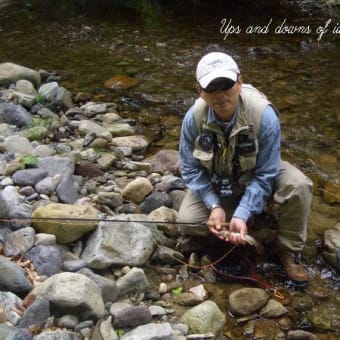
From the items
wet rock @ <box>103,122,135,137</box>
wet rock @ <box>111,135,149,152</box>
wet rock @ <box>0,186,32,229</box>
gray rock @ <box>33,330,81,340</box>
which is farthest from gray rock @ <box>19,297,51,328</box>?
wet rock @ <box>103,122,135,137</box>

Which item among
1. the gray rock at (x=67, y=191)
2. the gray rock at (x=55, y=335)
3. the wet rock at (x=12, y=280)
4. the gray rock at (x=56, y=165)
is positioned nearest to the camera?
the gray rock at (x=55, y=335)

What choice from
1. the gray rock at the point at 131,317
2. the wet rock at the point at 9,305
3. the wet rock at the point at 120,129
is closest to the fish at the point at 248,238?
the gray rock at the point at 131,317

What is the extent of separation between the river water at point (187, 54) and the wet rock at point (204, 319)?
106 centimetres

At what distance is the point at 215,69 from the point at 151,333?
5.23 feet

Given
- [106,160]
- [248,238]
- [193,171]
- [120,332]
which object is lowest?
[106,160]

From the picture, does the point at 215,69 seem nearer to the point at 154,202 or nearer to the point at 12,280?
the point at 154,202

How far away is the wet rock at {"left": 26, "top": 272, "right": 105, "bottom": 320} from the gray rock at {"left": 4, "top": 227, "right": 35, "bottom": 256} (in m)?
0.48

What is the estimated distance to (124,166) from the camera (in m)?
5.40

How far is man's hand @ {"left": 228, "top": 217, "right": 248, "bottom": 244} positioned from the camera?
3496 millimetres

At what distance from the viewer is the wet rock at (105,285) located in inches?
134

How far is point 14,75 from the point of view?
7.79 metres

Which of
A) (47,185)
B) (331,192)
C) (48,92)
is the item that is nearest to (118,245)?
(47,185)

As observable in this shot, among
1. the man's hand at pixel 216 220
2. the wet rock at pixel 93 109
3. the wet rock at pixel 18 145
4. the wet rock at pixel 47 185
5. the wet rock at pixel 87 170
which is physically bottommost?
the wet rock at pixel 93 109

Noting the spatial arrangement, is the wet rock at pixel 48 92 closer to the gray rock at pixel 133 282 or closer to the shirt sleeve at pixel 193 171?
the shirt sleeve at pixel 193 171
